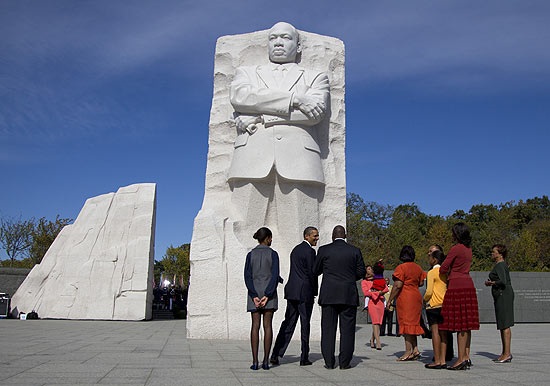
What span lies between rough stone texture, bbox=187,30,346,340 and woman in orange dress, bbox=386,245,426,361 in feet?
7.61

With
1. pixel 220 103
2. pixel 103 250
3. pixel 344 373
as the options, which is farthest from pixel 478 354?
pixel 103 250

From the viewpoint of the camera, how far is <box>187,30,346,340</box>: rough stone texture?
778 cm

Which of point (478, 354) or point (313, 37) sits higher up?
point (313, 37)

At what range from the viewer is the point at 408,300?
18.3ft

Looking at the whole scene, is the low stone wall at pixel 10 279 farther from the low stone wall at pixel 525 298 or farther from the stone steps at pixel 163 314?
the low stone wall at pixel 525 298

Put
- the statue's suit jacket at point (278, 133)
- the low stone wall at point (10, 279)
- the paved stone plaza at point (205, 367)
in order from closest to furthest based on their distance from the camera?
1. the paved stone plaza at point (205, 367)
2. the statue's suit jacket at point (278, 133)
3. the low stone wall at point (10, 279)

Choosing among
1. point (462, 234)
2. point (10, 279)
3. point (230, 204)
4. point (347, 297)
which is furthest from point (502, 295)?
point (10, 279)

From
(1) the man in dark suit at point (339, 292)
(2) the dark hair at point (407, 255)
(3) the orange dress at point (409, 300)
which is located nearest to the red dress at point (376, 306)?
(3) the orange dress at point (409, 300)

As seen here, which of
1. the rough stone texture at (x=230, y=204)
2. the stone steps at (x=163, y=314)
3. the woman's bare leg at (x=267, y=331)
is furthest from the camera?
the stone steps at (x=163, y=314)

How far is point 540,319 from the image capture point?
54.4ft

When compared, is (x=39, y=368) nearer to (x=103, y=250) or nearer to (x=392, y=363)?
(x=392, y=363)

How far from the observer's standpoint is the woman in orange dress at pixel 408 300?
5.55 meters

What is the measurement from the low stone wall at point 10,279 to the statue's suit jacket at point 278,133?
1073 centimetres

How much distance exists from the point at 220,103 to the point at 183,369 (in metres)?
5.76
